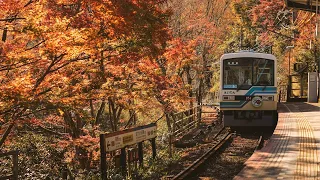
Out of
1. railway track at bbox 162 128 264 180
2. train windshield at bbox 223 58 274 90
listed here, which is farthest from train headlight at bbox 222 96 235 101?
railway track at bbox 162 128 264 180

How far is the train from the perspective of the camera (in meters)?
13.4

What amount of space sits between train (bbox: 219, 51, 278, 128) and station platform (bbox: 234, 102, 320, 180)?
138cm

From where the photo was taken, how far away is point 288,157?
26.7 ft

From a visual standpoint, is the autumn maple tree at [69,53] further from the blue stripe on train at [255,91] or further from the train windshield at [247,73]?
the blue stripe on train at [255,91]

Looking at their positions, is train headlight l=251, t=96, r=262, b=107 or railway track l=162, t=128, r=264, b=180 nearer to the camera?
railway track l=162, t=128, r=264, b=180

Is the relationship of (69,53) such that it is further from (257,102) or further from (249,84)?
(257,102)

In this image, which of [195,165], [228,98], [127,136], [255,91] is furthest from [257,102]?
[127,136]

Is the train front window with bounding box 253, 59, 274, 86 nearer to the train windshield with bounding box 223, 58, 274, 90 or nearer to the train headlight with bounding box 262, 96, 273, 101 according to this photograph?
the train windshield with bounding box 223, 58, 274, 90

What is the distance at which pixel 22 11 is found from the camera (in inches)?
311

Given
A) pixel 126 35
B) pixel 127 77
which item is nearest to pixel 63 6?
pixel 126 35

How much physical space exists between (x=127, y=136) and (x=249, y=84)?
6.29 meters

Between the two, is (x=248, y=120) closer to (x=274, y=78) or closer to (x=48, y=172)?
(x=274, y=78)

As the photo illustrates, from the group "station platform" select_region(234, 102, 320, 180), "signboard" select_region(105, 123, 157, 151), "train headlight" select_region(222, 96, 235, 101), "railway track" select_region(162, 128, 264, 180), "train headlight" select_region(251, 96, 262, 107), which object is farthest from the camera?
"train headlight" select_region(222, 96, 235, 101)

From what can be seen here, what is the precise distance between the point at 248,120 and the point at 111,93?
5.35 metres
